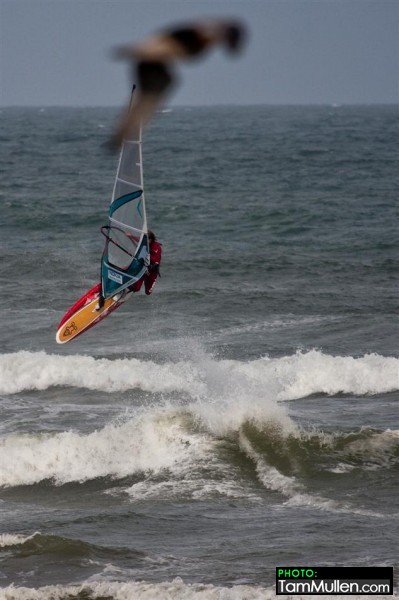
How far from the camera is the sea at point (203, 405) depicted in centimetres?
1156

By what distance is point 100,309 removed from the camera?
16.1 m

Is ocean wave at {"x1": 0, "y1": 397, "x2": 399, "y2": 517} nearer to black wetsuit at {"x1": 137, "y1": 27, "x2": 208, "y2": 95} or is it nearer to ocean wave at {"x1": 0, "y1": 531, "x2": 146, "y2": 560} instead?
ocean wave at {"x1": 0, "y1": 531, "x2": 146, "y2": 560}

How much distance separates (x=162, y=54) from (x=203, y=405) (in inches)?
595

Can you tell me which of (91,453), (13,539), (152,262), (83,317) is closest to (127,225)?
(152,262)

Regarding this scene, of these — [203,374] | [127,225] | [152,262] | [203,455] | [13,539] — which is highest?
[127,225]

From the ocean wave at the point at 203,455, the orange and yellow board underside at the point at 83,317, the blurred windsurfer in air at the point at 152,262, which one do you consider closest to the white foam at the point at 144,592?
the ocean wave at the point at 203,455

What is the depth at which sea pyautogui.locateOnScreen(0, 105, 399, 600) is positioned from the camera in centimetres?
1156

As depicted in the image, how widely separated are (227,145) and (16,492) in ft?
194

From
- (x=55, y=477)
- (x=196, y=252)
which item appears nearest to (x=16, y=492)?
(x=55, y=477)

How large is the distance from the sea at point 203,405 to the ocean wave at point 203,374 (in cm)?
5

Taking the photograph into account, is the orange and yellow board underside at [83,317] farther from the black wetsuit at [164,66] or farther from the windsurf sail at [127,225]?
the black wetsuit at [164,66]

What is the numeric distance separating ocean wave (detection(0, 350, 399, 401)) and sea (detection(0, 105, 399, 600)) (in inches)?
2.0

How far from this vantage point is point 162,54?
2.42 meters

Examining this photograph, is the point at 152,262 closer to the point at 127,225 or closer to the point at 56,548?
the point at 127,225
